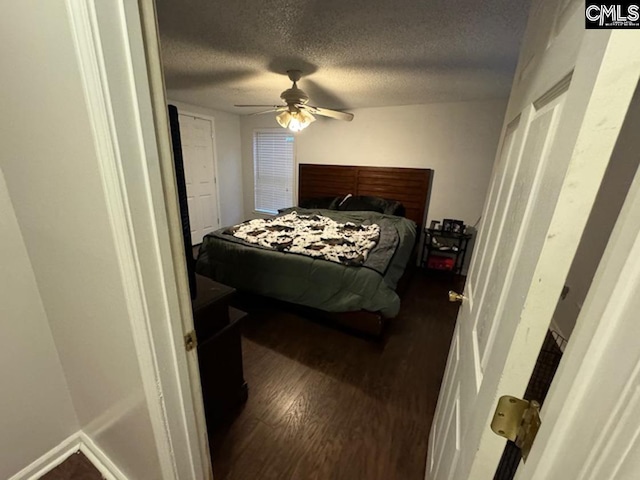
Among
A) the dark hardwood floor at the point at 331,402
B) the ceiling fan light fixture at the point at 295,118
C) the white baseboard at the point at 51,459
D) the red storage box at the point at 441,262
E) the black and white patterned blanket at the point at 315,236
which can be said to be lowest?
the dark hardwood floor at the point at 331,402

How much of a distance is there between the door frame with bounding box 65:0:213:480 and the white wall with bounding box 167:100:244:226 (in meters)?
4.57

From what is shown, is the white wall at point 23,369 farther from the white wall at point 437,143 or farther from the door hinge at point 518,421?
the white wall at point 437,143

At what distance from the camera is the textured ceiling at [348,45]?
1484 millimetres

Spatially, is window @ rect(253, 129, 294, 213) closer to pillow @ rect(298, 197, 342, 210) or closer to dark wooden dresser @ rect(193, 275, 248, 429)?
pillow @ rect(298, 197, 342, 210)

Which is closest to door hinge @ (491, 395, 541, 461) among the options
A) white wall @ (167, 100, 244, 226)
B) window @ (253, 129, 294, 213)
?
window @ (253, 129, 294, 213)

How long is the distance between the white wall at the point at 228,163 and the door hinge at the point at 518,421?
524cm

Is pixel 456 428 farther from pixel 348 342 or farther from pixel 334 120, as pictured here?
pixel 334 120

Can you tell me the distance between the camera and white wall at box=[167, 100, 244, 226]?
16.2ft

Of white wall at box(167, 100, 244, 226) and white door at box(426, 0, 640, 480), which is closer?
white door at box(426, 0, 640, 480)

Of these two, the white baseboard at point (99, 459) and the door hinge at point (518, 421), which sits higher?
the door hinge at point (518, 421)

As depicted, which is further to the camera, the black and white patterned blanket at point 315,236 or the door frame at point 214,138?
the door frame at point 214,138

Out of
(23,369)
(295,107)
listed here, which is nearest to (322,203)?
(295,107)

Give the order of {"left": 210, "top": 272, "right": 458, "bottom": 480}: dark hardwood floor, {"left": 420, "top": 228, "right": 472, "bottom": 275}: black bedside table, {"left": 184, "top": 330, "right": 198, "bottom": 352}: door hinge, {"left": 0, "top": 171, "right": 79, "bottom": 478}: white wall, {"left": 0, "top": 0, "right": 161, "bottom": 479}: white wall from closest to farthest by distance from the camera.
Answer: {"left": 0, "top": 0, "right": 161, "bottom": 479}: white wall → {"left": 184, "top": 330, "right": 198, "bottom": 352}: door hinge → {"left": 0, "top": 171, "right": 79, "bottom": 478}: white wall → {"left": 210, "top": 272, "right": 458, "bottom": 480}: dark hardwood floor → {"left": 420, "top": 228, "right": 472, "bottom": 275}: black bedside table

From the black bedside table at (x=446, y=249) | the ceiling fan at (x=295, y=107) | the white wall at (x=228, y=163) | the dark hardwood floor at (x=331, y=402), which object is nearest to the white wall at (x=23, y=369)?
the dark hardwood floor at (x=331, y=402)
